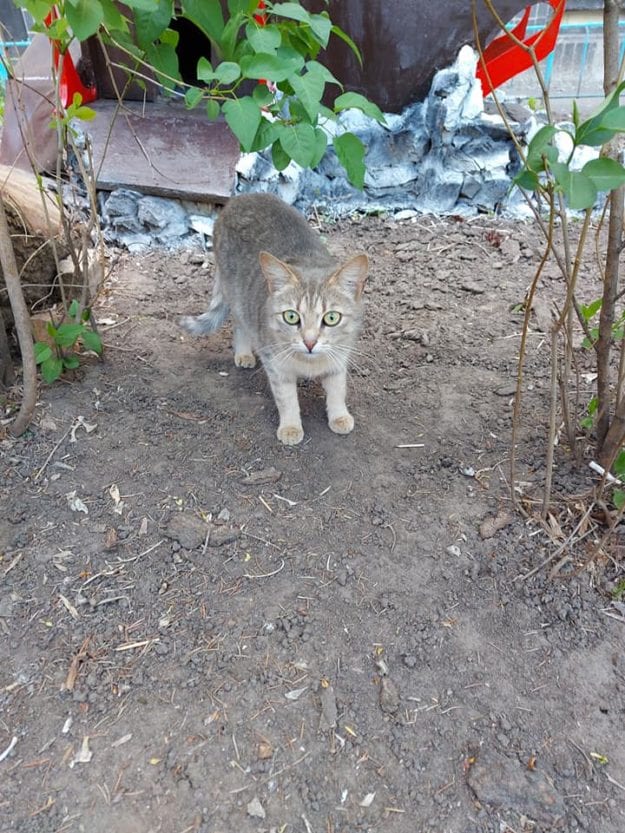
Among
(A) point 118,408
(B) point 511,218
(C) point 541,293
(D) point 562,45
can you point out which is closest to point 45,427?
(A) point 118,408

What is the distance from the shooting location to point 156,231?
5.14 meters

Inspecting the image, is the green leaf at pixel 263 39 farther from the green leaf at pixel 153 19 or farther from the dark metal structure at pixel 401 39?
the dark metal structure at pixel 401 39

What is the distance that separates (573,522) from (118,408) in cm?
230

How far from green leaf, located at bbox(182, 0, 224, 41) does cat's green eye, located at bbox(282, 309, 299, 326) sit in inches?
45.8

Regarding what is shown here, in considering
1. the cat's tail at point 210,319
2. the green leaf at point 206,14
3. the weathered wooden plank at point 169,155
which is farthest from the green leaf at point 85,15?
the weathered wooden plank at point 169,155

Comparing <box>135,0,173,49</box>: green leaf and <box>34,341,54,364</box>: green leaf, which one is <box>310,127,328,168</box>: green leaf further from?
<box>34,341,54,364</box>: green leaf

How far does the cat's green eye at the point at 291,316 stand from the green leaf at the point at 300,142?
90 centimetres

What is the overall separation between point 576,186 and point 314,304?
1569mm

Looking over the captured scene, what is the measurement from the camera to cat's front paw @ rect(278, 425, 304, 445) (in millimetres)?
3057

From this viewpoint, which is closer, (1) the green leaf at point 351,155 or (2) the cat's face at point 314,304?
(1) the green leaf at point 351,155

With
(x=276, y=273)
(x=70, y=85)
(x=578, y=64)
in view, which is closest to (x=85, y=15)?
(x=276, y=273)

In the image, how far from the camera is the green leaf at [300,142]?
1966 mm

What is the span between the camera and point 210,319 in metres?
3.75

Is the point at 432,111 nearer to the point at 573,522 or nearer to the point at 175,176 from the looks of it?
the point at 175,176
